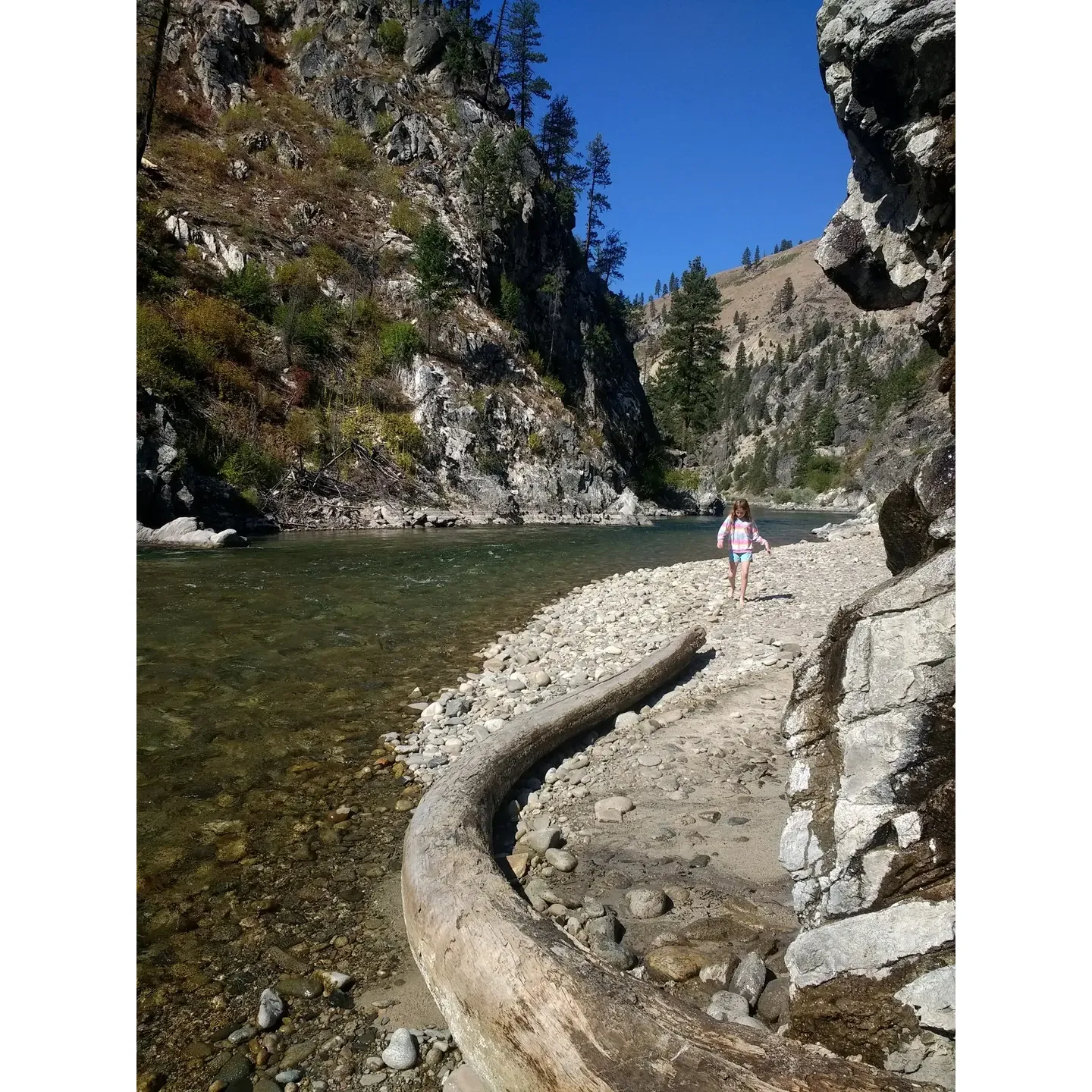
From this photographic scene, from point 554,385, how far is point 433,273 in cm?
1154

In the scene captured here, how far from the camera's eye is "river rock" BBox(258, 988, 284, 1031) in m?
3.11

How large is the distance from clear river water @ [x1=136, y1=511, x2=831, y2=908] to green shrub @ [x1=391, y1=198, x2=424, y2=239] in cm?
3113

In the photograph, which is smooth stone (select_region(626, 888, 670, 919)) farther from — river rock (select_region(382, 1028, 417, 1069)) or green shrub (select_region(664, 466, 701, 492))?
green shrub (select_region(664, 466, 701, 492))

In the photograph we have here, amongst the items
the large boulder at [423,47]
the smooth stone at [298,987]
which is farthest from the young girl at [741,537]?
the large boulder at [423,47]

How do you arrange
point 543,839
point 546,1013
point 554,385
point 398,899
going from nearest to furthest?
point 546,1013 < point 398,899 < point 543,839 < point 554,385

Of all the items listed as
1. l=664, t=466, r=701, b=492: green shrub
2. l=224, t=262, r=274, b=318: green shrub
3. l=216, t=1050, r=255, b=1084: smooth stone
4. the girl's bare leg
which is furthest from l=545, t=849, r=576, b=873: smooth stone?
l=664, t=466, r=701, b=492: green shrub

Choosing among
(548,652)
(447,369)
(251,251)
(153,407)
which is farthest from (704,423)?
(548,652)

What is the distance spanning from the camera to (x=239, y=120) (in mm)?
43844

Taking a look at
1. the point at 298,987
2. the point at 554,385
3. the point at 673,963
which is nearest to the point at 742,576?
the point at 673,963

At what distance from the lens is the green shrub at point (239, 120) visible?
4353cm

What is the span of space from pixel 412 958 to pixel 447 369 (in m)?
39.2

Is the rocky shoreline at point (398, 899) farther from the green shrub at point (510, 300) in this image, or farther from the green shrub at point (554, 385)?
the green shrub at point (510, 300)

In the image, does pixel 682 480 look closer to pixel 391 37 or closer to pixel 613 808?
pixel 391 37
